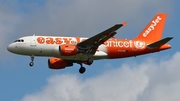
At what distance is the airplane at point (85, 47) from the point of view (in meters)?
80.2

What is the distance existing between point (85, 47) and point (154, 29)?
13753 millimetres

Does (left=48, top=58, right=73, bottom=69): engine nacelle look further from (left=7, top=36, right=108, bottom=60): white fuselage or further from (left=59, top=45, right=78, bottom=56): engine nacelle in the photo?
(left=59, top=45, right=78, bottom=56): engine nacelle

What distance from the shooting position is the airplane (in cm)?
8019

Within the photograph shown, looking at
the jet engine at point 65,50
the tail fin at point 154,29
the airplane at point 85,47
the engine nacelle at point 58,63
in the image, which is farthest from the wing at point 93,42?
the tail fin at point 154,29

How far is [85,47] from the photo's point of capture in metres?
81.6

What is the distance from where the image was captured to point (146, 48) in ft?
281

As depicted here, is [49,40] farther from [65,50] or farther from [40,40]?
[65,50]

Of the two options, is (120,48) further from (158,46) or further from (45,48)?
(45,48)

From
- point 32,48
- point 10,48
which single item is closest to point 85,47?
point 32,48

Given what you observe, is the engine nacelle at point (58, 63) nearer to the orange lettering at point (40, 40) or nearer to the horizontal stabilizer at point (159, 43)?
the orange lettering at point (40, 40)

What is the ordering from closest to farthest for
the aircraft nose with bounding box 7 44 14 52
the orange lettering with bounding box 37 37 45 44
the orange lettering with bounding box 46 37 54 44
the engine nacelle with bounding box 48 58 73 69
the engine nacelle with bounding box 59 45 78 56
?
the engine nacelle with bounding box 59 45 78 56 < the orange lettering with bounding box 37 37 45 44 < the orange lettering with bounding box 46 37 54 44 < the aircraft nose with bounding box 7 44 14 52 < the engine nacelle with bounding box 48 58 73 69

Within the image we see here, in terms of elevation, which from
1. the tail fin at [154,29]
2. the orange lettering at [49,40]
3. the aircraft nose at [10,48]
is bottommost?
the aircraft nose at [10,48]

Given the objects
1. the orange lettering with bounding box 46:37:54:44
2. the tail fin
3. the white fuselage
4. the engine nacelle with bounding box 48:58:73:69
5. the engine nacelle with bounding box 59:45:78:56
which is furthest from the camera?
the tail fin

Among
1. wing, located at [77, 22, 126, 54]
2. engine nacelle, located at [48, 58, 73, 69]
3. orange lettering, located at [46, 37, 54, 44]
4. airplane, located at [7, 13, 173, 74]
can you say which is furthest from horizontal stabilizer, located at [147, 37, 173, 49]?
orange lettering, located at [46, 37, 54, 44]
